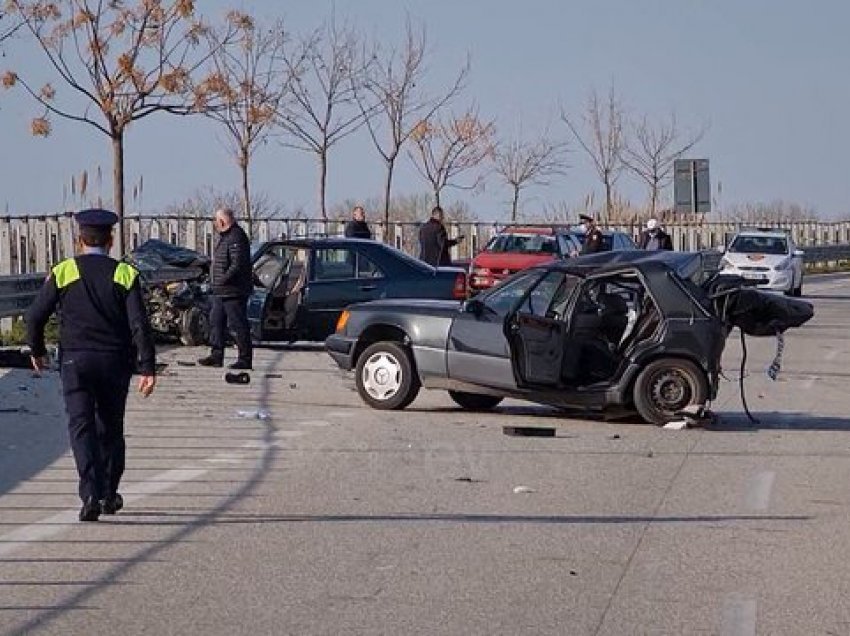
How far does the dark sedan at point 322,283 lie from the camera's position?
21969mm

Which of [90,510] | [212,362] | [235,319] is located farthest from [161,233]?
[90,510]

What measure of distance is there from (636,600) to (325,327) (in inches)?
553

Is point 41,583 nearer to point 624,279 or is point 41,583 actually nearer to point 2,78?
point 624,279

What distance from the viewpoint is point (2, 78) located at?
95.0 feet

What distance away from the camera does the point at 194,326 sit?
23.3 metres

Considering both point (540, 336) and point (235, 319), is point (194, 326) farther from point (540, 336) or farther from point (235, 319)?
point (540, 336)

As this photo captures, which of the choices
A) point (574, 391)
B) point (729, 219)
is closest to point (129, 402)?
point (574, 391)

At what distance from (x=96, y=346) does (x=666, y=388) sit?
6.63 meters

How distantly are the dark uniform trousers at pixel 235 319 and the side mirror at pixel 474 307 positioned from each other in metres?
3.87

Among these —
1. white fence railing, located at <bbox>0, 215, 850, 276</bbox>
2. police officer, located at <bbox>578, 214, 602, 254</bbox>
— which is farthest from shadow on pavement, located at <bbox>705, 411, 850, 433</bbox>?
police officer, located at <bbox>578, 214, 602, 254</bbox>

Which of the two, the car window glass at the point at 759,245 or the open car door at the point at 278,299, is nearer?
the open car door at the point at 278,299

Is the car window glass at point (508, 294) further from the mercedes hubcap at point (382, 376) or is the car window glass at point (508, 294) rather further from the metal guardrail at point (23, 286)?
the metal guardrail at point (23, 286)

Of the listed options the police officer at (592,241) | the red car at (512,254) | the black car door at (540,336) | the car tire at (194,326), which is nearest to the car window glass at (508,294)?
the black car door at (540,336)

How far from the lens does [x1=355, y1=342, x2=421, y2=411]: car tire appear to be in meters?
16.3
